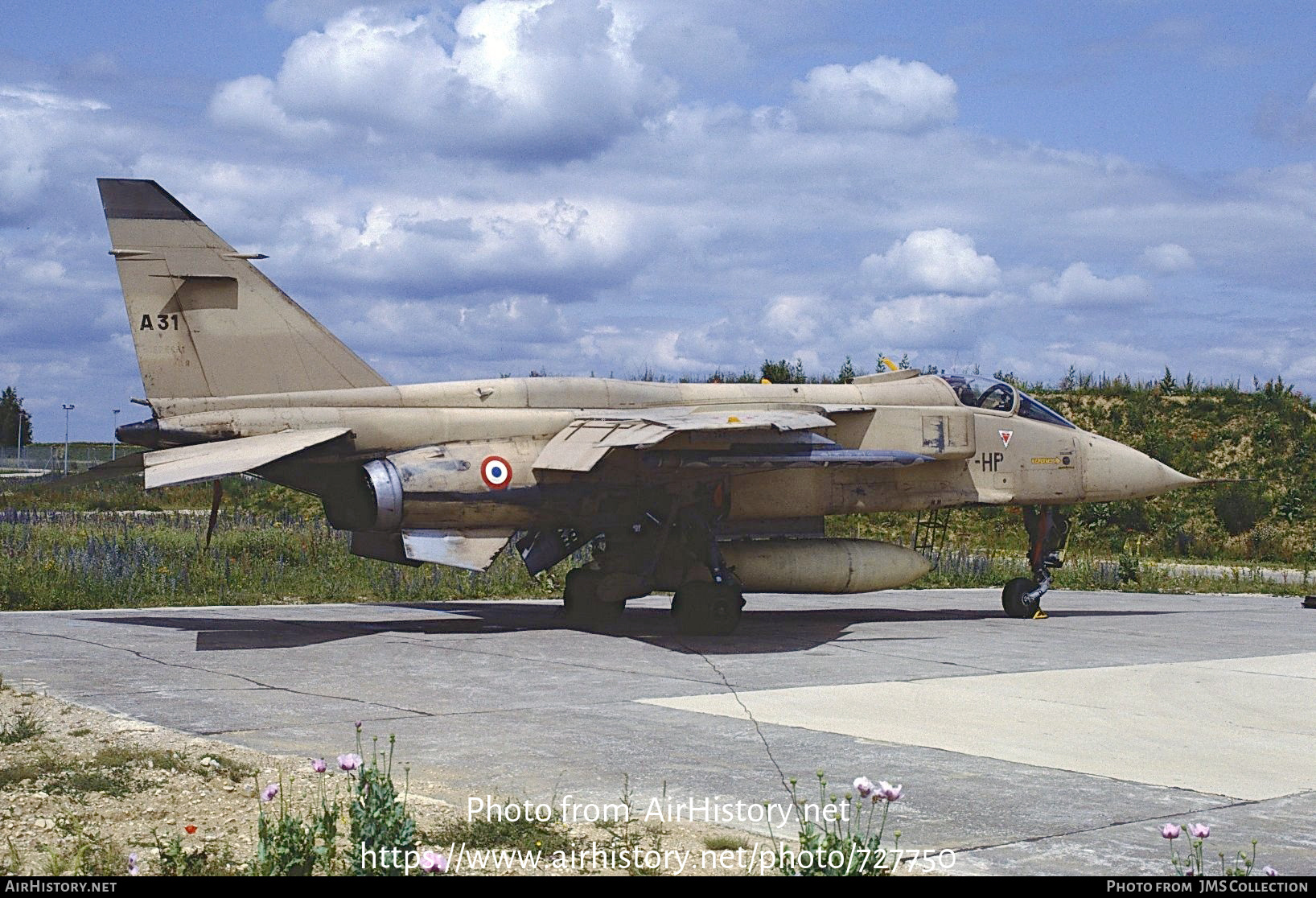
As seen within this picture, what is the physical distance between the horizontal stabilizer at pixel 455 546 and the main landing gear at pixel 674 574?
5.40 feet

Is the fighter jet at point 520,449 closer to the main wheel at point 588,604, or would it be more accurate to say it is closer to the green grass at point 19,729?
the main wheel at point 588,604

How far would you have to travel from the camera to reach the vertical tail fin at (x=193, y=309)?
563 inches

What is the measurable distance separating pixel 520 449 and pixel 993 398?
20.9ft

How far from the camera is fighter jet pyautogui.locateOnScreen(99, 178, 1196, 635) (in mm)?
14094

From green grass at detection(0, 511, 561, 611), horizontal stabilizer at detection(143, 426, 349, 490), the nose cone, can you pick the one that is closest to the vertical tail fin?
horizontal stabilizer at detection(143, 426, 349, 490)

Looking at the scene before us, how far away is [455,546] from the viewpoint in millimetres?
14250

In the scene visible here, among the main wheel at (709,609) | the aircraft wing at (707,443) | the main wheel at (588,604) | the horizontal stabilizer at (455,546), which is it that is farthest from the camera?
the main wheel at (588,604)

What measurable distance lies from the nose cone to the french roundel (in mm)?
7775

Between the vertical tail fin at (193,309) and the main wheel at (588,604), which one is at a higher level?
the vertical tail fin at (193,309)

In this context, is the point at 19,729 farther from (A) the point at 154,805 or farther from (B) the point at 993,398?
(B) the point at 993,398

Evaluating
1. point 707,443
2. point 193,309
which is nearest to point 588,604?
point 707,443

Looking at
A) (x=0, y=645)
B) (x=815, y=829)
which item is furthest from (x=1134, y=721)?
(x=0, y=645)

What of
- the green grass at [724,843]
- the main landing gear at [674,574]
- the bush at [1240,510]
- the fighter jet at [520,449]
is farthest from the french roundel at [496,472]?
the bush at [1240,510]

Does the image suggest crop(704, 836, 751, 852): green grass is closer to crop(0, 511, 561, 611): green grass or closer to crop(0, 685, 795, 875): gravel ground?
crop(0, 685, 795, 875): gravel ground
